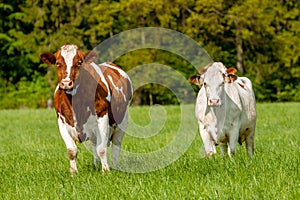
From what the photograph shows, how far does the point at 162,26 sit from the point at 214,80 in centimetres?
3347

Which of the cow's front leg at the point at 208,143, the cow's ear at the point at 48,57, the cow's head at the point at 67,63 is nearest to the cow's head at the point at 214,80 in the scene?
the cow's front leg at the point at 208,143

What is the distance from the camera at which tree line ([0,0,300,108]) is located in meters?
42.7

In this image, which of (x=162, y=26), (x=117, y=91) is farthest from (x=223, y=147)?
(x=162, y=26)

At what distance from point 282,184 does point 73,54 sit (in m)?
3.15

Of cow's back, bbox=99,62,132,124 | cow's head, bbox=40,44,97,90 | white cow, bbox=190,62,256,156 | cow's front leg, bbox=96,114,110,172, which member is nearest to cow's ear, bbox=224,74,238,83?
white cow, bbox=190,62,256,156

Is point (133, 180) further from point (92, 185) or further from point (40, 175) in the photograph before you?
point (40, 175)

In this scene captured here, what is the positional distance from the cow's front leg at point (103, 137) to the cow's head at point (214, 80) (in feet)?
4.90

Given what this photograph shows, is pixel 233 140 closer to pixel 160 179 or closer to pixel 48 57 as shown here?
pixel 160 179

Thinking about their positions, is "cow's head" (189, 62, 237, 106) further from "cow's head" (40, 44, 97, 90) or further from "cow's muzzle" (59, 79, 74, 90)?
"cow's muzzle" (59, 79, 74, 90)

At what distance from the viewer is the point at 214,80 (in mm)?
9562

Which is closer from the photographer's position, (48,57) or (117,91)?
(48,57)

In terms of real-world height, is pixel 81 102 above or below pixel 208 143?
above

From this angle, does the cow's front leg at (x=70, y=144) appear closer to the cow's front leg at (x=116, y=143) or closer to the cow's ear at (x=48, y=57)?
the cow's ear at (x=48, y=57)

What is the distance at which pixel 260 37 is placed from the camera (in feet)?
149
